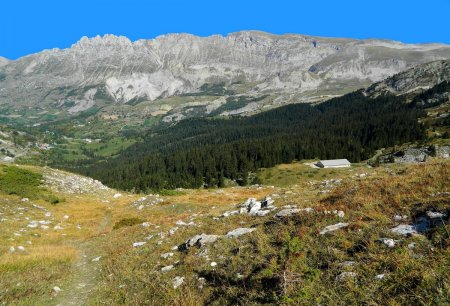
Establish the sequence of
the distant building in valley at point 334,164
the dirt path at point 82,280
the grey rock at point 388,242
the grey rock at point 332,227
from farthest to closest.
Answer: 1. the distant building in valley at point 334,164
2. the dirt path at point 82,280
3. the grey rock at point 332,227
4. the grey rock at point 388,242

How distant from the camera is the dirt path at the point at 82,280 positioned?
13.9 m

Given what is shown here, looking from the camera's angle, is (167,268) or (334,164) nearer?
(167,268)

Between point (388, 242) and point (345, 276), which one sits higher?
point (388, 242)

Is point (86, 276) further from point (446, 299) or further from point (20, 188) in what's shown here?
point (20, 188)

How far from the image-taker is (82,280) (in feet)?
55.1

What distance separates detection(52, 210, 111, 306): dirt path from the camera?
13.9 meters

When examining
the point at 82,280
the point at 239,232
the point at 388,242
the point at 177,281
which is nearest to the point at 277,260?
the point at 388,242

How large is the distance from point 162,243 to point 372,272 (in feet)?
44.9

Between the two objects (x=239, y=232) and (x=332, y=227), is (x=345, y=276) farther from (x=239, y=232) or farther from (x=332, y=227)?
(x=239, y=232)

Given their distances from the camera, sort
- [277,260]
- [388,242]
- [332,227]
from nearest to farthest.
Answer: [388,242] → [277,260] → [332,227]

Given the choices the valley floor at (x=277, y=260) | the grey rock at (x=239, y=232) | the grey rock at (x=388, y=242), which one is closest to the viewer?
the valley floor at (x=277, y=260)

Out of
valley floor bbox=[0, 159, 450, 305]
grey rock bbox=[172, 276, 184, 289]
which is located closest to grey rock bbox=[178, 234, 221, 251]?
valley floor bbox=[0, 159, 450, 305]

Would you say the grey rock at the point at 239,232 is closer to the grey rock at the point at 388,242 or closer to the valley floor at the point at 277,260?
the valley floor at the point at 277,260

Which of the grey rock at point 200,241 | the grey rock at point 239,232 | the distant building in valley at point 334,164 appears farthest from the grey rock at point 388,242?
the distant building in valley at point 334,164
